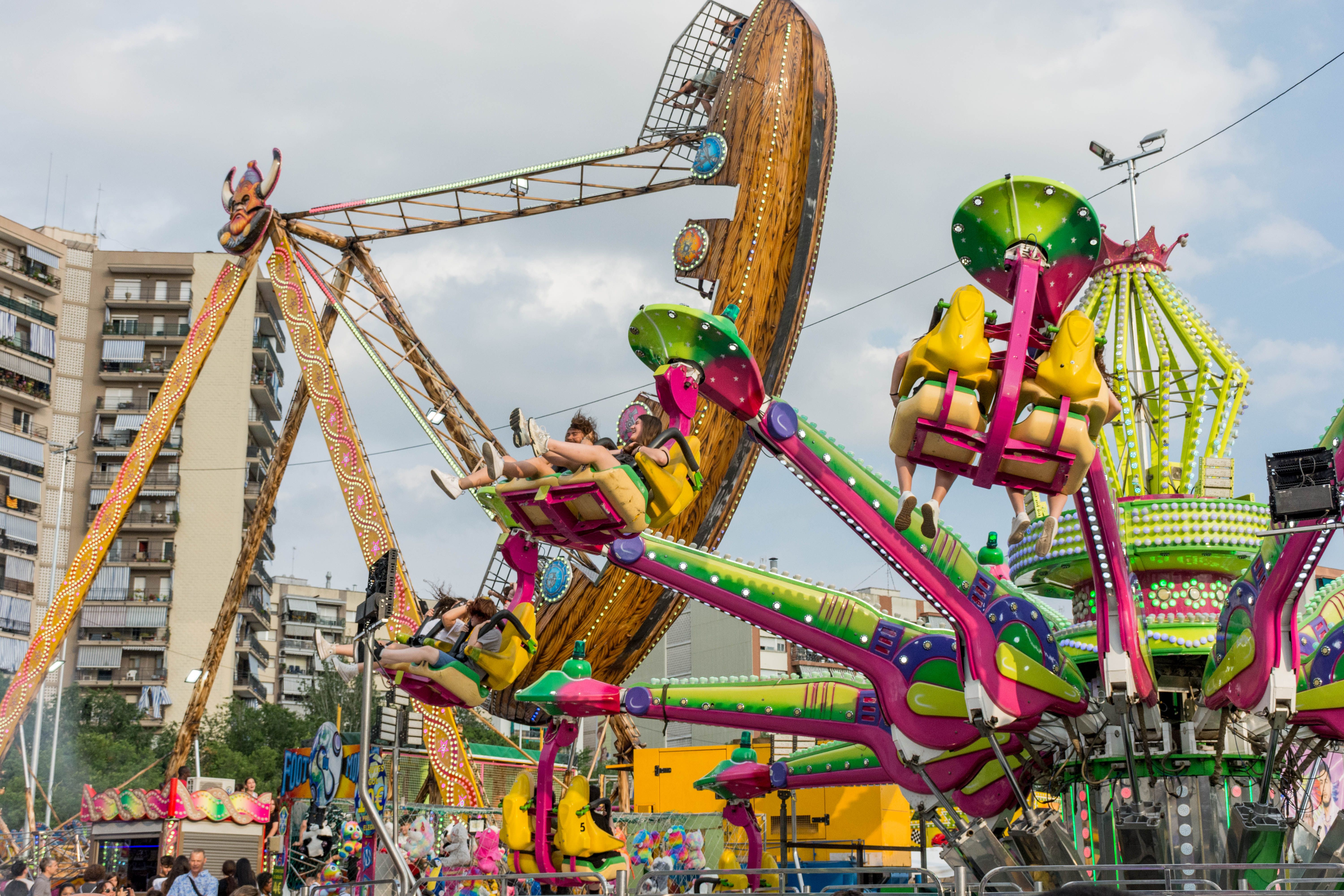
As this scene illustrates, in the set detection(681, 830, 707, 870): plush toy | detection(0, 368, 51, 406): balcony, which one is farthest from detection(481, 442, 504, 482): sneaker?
detection(0, 368, 51, 406): balcony

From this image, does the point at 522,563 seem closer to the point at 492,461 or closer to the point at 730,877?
the point at 492,461

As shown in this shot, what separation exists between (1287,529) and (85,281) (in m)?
63.0

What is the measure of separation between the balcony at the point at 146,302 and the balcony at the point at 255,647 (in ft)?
52.0

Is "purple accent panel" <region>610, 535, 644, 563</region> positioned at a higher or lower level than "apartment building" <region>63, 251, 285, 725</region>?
lower

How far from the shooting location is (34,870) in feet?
48.0

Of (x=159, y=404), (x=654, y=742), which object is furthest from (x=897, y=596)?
(x=159, y=404)

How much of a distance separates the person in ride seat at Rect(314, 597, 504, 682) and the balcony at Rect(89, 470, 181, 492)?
53.1 meters

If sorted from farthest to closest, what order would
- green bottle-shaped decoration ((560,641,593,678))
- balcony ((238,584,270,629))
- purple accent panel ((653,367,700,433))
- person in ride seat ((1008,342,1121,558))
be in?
balcony ((238,584,270,629)) → green bottle-shaped decoration ((560,641,593,678)) → purple accent panel ((653,367,700,433)) → person in ride seat ((1008,342,1121,558))

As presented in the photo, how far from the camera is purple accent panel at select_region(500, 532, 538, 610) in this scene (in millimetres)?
10414

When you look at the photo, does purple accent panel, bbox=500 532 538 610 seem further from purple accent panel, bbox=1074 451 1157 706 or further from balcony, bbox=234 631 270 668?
balcony, bbox=234 631 270 668

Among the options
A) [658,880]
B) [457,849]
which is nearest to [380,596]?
[457,849]

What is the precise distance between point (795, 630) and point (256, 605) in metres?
55.7

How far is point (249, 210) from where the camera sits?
20.8m

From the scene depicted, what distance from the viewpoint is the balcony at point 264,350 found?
6384 centimetres
